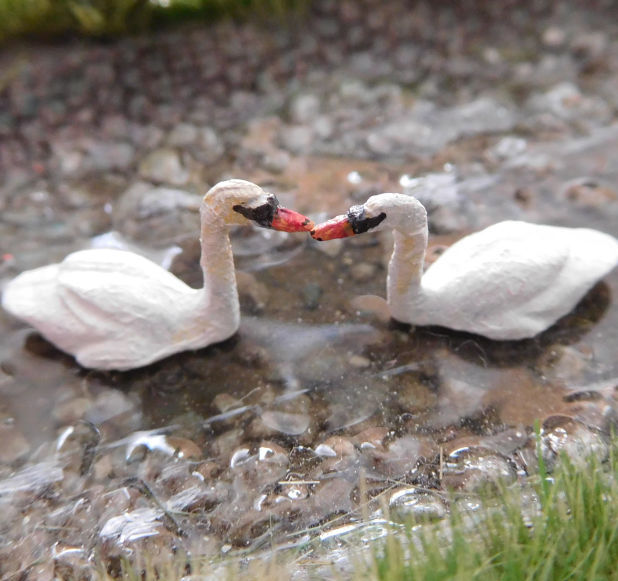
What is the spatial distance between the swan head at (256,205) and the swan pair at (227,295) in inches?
4.1

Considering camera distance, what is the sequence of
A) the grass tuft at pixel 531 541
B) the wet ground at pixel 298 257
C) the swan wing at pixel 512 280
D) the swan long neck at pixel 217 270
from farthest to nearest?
the swan wing at pixel 512 280
the swan long neck at pixel 217 270
the wet ground at pixel 298 257
the grass tuft at pixel 531 541

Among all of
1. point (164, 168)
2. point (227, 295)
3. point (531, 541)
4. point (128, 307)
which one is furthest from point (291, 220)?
point (164, 168)

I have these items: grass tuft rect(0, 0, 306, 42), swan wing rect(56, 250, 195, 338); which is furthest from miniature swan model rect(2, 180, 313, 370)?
grass tuft rect(0, 0, 306, 42)

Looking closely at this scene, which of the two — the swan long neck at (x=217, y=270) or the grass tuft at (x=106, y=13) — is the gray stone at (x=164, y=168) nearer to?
the grass tuft at (x=106, y=13)

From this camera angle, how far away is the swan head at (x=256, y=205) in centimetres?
156

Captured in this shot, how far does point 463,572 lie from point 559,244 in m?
0.94

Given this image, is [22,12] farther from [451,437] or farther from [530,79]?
[451,437]

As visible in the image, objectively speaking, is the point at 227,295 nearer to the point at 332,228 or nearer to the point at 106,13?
the point at 332,228

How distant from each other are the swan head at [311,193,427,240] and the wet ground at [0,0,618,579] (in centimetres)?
37

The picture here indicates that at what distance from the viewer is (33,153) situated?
2467 millimetres

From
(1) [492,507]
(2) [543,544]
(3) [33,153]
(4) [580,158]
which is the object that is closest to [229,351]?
(1) [492,507]

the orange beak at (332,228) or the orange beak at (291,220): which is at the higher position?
the orange beak at (291,220)

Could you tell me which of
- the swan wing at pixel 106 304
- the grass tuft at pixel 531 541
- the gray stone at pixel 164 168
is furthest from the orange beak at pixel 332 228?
the gray stone at pixel 164 168

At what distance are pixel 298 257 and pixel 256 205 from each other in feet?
1.85
